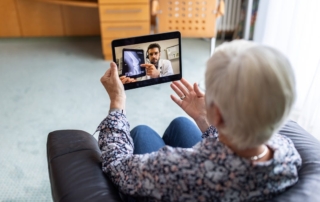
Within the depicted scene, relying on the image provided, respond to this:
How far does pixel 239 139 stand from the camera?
76 centimetres

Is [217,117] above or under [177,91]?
above

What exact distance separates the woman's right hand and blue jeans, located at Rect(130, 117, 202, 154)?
8 cm

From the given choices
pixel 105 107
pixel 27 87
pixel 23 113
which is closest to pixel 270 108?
pixel 105 107

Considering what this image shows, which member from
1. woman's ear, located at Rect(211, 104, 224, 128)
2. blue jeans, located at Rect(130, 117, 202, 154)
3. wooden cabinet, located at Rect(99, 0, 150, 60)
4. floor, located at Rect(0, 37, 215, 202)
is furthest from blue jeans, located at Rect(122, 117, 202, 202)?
wooden cabinet, located at Rect(99, 0, 150, 60)

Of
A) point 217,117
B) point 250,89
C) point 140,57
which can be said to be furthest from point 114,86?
point 250,89

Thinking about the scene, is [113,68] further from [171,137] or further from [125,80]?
[171,137]

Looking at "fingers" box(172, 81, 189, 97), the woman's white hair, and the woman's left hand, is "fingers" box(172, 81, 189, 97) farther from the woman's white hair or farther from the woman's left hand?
the woman's white hair

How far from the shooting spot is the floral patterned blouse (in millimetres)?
792

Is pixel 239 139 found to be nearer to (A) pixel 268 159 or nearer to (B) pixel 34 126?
(A) pixel 268 159

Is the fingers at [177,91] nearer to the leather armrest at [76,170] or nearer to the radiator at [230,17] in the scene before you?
the leather armrest at [76,170]

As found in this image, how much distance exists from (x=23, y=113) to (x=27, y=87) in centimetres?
40

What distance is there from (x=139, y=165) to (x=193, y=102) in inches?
18.1

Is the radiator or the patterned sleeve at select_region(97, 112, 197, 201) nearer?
the patterned sleeve at select_region(97, 112, 197, 201)

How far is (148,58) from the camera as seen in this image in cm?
130
